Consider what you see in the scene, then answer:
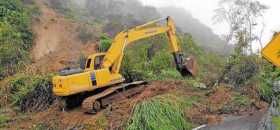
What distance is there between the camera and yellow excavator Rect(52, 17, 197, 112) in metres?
13.6

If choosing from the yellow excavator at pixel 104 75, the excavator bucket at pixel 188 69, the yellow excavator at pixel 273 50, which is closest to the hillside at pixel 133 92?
the yellow excavator at pixel 104 75

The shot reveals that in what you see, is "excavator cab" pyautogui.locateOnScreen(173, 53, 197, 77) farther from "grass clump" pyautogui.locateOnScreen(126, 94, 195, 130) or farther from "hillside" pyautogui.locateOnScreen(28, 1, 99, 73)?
"hillside" pyautogui.locateOnScreen(28, 1, 99, 73)

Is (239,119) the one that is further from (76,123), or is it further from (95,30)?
(95,30)

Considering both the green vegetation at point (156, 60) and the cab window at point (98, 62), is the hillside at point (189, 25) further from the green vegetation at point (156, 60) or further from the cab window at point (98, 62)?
the cab window at point (98, 62)

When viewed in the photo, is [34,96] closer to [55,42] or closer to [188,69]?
[188,69]

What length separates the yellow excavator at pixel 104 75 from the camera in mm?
13617

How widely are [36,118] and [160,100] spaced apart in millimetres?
4655

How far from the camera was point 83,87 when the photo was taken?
13.9 m

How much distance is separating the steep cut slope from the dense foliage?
0.99 m

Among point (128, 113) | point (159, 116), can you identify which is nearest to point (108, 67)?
point (128, 113)

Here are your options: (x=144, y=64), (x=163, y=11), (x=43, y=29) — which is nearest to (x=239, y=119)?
(x=144, y=64)

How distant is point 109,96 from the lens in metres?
14.3

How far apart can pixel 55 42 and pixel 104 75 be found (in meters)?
17.7

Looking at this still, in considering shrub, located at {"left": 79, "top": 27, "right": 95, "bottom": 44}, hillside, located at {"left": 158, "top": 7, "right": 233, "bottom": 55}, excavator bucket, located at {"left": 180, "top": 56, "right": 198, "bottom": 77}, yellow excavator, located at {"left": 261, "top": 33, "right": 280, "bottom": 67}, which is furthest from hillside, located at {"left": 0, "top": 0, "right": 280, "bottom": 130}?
hillside, located at {"left": 158, "top": 7, "right": 233, "bottom": 55}
